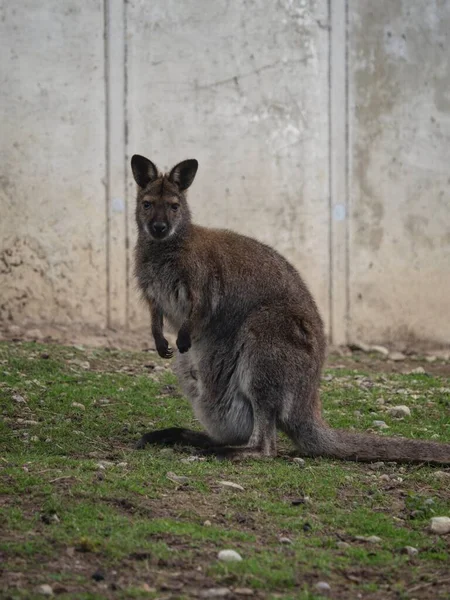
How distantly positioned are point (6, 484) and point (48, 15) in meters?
6.91

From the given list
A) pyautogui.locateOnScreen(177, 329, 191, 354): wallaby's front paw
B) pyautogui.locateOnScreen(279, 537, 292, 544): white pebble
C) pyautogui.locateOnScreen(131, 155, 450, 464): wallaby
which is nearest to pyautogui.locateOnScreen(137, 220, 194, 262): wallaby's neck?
pyautogui.locateOnScreen(131, 155, 450, 464): wallaby

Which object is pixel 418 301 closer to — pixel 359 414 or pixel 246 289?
pixel 359 414

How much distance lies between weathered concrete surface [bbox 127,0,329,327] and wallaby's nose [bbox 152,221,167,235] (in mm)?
4574

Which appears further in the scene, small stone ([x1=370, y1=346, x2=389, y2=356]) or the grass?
small stone ([x1=370, y1=346, x2=389, y2=356])

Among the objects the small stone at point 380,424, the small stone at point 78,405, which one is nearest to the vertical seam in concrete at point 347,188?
the small stone at point 380,424

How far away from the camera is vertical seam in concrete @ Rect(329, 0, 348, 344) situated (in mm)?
11398

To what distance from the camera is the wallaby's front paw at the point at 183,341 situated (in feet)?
20.3

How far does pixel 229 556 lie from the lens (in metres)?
4.20

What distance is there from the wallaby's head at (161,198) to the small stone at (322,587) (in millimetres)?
2847

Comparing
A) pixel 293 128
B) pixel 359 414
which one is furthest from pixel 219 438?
pixel 293 128

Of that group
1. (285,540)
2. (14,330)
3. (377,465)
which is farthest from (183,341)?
(14,330)

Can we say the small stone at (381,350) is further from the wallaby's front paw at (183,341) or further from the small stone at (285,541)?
the small stone at (285,541)

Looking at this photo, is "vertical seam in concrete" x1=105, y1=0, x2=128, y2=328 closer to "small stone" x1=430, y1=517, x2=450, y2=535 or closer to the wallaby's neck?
the wallaby's neck

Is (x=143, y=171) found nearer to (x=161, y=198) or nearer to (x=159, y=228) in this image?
(x=161, y=198)
